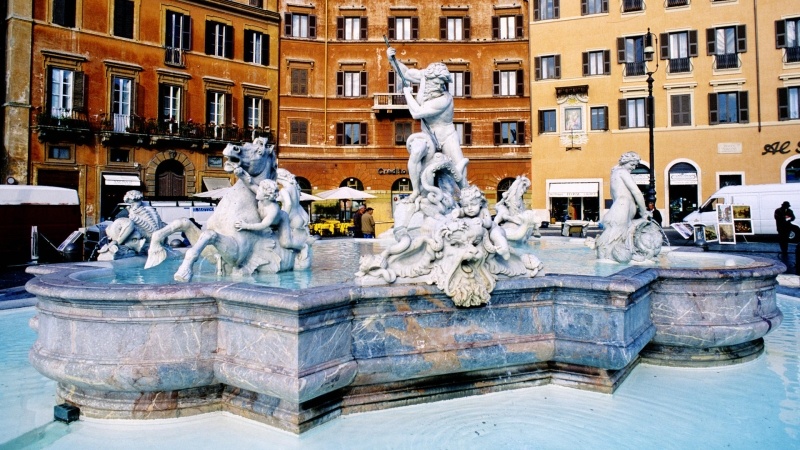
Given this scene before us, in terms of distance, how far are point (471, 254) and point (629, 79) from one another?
101 ft

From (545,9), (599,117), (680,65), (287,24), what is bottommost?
(599,117)

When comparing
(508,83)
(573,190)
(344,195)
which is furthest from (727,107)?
(344,195)

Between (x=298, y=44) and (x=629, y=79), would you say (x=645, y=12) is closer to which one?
(x=629, y=79)

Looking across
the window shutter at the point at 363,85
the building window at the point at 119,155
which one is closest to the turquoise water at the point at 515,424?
the building window at the point at 119,155

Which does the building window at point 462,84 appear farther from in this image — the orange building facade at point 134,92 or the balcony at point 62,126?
the balcony at point 62,126

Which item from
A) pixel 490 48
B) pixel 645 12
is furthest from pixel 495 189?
pixel 645 12

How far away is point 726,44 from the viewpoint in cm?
2945

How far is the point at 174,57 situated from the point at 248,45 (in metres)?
4.31

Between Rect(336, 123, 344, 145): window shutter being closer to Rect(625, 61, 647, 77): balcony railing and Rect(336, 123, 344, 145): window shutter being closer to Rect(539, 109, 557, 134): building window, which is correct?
Rect(539, 109, 557, 134): building window

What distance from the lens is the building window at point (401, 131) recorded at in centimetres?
3278

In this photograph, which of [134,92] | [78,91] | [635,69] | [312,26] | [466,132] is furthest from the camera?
[466,132]

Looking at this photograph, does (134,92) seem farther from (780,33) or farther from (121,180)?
(780,33)

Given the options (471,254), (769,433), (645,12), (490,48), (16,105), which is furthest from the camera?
(490,48)

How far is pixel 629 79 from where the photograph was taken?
30797 millimetres
